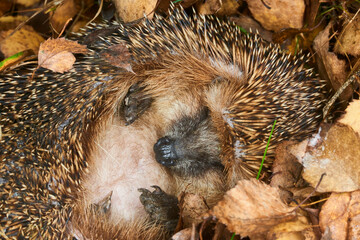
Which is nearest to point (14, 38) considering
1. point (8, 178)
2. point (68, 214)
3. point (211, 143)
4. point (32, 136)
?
point (32, 136)

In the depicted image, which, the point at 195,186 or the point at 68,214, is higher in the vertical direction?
the point at 68,214

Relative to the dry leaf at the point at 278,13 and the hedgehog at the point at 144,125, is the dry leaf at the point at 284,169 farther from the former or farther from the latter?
the dry leaf at the point at 278,13

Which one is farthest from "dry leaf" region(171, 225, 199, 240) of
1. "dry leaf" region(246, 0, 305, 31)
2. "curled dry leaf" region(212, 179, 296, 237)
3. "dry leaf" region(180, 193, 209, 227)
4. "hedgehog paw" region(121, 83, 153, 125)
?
"dry leaf" region(246, 0, 305, 31)

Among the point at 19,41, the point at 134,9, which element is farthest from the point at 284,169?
the point at 19,41

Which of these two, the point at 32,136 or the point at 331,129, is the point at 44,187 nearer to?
the point at 32,136

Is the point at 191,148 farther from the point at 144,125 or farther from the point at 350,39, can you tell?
the point at 350,39
